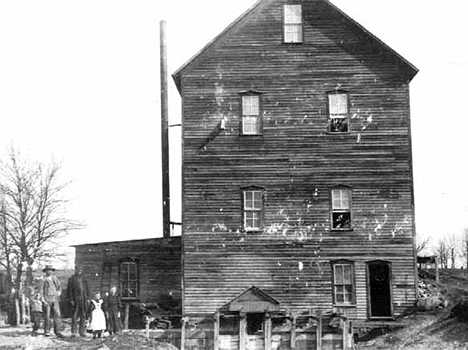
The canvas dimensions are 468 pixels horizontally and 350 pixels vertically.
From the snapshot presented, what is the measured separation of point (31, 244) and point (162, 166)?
957 cm

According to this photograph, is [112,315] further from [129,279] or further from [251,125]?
[251,125]

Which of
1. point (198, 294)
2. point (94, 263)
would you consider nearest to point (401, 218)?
point (198, 294)

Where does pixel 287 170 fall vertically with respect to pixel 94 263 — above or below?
above

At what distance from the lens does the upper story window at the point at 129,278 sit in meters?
29.2

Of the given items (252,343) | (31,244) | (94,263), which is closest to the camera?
(252,343)

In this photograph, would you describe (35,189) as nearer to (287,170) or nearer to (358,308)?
(287,170)

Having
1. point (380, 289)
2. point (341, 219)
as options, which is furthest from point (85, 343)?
point (380, 289)

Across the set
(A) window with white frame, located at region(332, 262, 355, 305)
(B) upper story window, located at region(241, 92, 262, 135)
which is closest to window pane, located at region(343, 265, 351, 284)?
(A) window with white frame, located at region(332, 262, 355, 305)

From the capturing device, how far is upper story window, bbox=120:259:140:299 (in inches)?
1150

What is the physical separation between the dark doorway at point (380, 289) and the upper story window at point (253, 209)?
4.34m

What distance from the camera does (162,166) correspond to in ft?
102

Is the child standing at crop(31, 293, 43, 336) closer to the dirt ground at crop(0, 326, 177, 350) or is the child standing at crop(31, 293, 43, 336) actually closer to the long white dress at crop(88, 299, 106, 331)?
the dirt ground at crop(0, 326, 177, 350)

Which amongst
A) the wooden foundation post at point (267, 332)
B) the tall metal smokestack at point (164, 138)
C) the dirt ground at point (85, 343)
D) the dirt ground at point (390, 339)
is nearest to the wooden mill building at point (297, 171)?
the dirt ground at point (390, 339)

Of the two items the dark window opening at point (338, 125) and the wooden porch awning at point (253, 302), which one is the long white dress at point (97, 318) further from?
the dark window opening at point (338, 125)
